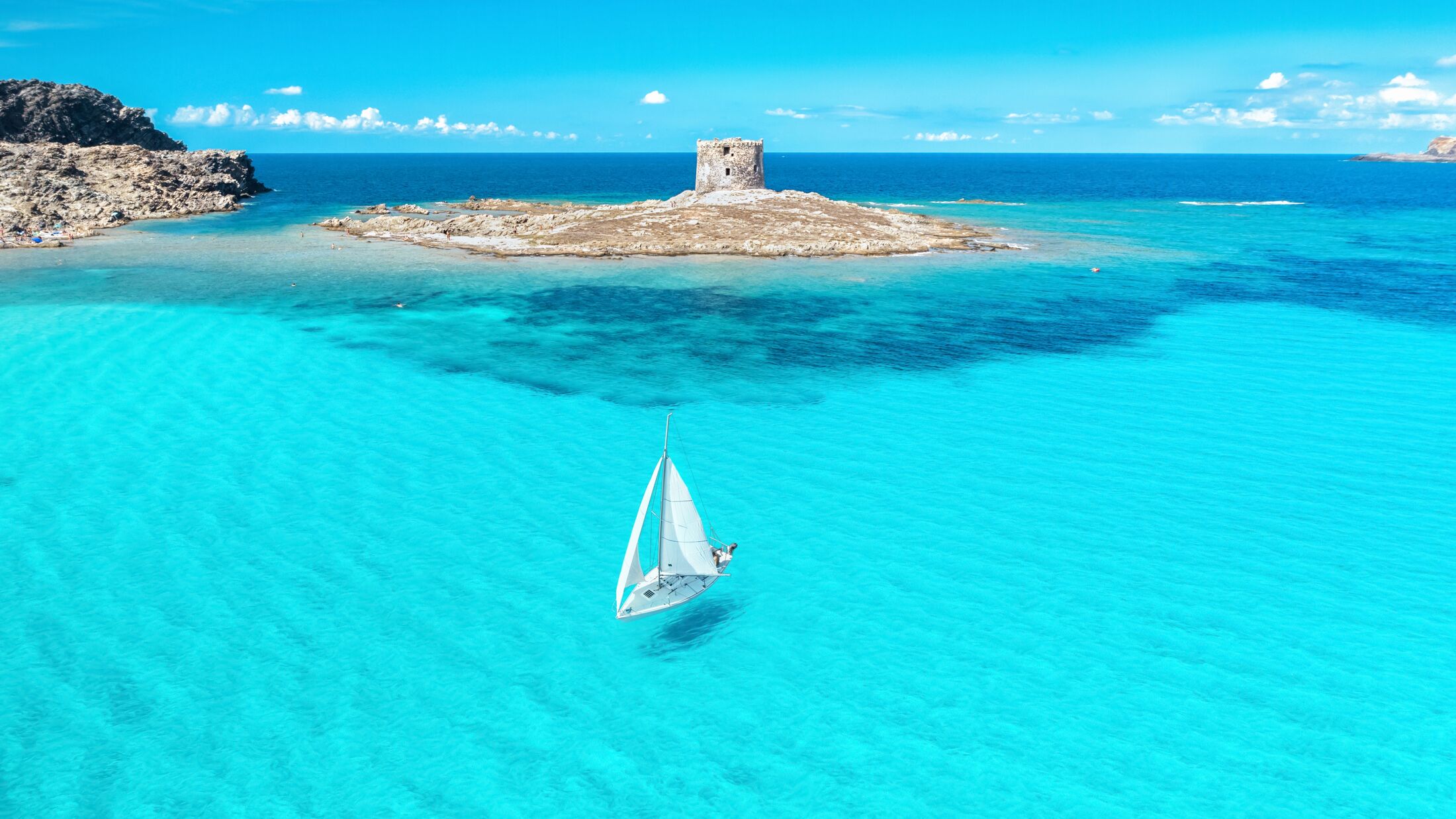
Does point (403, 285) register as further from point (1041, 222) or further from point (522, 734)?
point (1041, 222)

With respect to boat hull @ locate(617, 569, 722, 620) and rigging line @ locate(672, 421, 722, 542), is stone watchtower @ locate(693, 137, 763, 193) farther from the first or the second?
boat hull @ locate(617, 569, 722, 620)

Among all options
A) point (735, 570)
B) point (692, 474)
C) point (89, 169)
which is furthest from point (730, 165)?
point (89, 169)

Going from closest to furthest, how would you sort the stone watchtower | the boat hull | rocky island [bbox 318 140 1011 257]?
the boat hull
rocky island [bbox 318 140 1011 257]
the stone watchtower

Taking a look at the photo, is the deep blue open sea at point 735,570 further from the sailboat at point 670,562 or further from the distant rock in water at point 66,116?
the distant rock in water at point 66,116

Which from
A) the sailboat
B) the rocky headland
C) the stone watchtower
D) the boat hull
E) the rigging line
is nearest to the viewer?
the sailboat

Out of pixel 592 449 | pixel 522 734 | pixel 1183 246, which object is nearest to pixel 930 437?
pixel 592 449

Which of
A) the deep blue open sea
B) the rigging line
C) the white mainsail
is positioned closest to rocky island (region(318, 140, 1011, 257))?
the deep blue open sea

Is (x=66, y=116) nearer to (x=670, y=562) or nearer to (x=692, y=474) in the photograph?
(x=692, y=474)
